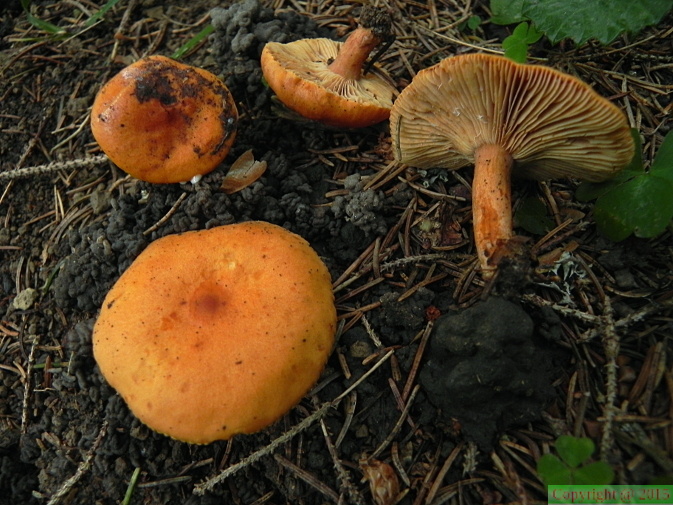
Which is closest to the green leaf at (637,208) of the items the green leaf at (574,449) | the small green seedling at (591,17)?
the small green seedling at (591,17)

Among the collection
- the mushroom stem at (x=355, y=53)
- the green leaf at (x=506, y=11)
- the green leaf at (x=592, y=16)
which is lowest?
the mushroom stem at (x=355, y=53)

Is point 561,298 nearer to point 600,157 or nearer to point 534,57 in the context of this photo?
point 600,157

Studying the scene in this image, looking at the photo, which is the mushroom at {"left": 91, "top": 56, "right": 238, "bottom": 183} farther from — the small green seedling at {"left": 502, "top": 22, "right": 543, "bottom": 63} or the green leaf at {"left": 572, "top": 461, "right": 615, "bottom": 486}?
the green leaf at {"left": 572, "top": 461, "right": 615, "bottom": 486}

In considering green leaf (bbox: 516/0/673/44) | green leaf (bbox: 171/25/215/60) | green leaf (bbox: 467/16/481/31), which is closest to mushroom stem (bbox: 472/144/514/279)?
green leaf (bbox: 516/0/673/44)

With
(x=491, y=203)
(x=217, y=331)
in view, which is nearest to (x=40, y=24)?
(x=217, y=331)

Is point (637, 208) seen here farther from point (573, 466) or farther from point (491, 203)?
point (573, 466)

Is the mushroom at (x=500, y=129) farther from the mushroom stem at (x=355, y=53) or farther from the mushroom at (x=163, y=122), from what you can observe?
the mushroom at (x=163, y=122)
